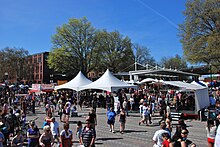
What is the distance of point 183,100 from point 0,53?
218 ft

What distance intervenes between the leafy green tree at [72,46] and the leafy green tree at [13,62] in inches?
1160

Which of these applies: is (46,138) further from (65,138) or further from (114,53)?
(114,53)

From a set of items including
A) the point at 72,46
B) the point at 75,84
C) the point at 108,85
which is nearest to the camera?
the point at 108,85

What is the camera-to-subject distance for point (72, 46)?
49.8 metres

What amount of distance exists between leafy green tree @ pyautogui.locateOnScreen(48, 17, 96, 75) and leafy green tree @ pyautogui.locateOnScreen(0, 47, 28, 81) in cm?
2946

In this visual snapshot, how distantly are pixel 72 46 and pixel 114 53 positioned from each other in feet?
40.8

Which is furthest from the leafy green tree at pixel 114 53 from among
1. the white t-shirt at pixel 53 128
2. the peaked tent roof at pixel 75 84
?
the white t-shirt at pixel 53 128

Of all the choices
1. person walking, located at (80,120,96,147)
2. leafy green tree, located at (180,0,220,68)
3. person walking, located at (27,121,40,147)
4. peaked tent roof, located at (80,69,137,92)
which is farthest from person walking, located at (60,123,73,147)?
leafy green tree, located at (180,0,220,68)

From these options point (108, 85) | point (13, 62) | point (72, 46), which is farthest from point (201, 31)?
point (13, 62)

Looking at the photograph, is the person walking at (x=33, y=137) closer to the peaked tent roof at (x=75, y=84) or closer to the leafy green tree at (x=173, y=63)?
the peaked tent roof at (x=75, y=84)

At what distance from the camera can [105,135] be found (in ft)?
38.1

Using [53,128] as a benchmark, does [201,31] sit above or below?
above

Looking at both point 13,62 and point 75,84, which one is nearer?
point 75,84

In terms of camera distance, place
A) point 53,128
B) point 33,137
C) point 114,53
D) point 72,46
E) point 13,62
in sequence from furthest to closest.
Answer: point 13,62 → point 114,53 → point 72,46 → point 53,128 → point 33,137
